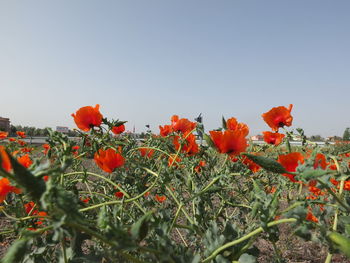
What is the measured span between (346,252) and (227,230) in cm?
27

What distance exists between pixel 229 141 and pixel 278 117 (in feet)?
2.08

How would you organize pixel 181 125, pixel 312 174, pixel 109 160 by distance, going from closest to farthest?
1. pixel 312 174
2. pixel 109 160
3. pixel 181 125

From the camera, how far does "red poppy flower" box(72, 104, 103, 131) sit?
48.9 inches

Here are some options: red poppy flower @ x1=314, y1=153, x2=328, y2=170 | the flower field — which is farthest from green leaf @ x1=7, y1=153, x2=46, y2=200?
red poppy flower @ x1=314, y1=153, x2=328, y2=170

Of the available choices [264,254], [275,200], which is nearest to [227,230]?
[275,200]

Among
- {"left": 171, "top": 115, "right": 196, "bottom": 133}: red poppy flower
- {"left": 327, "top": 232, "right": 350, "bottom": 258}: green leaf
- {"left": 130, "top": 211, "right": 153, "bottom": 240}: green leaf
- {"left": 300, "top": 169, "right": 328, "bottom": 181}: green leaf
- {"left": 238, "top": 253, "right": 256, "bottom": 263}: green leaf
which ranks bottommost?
{"left": 238, "top": 253, "right": 256, "bottom": 263}: green leaf

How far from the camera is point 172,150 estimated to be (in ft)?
5.26

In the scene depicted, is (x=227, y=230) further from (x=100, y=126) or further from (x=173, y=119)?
(x=173, y=119)

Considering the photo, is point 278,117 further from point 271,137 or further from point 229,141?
point 229,141

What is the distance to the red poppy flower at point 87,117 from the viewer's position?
1242mm

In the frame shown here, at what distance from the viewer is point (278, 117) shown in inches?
56.0

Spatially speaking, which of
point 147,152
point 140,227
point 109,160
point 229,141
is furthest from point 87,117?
point 140,227

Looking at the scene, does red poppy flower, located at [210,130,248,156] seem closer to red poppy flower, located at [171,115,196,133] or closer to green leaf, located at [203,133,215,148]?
green leaf, located at [203,133,215,148]

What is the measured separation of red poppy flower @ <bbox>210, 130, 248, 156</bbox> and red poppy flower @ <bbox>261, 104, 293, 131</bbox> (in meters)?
0.56
